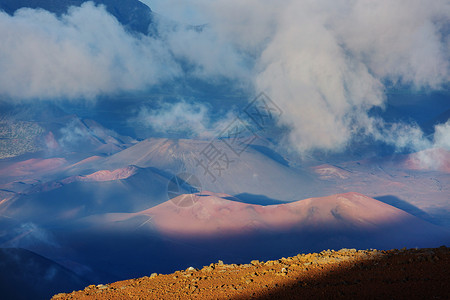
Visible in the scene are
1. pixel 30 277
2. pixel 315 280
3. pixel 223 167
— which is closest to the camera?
pixel 315 280

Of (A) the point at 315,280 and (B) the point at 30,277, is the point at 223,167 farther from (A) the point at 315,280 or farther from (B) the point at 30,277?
(A) the point at 315,280

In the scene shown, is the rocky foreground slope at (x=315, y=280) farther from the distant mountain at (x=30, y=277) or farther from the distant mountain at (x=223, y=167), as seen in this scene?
the distant mountain at (x=223, y=167)

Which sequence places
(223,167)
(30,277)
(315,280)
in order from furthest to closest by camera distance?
(223,167)
(30,277)
(315,280)

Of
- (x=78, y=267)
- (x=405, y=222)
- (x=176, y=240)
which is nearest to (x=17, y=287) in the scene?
(x=78, y=267)

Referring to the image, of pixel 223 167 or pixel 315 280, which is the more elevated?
pixel 223 167

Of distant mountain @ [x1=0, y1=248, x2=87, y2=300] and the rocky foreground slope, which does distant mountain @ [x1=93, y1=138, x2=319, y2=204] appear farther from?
the rocky foreground slope

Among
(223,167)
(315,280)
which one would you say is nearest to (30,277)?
(315,280)
